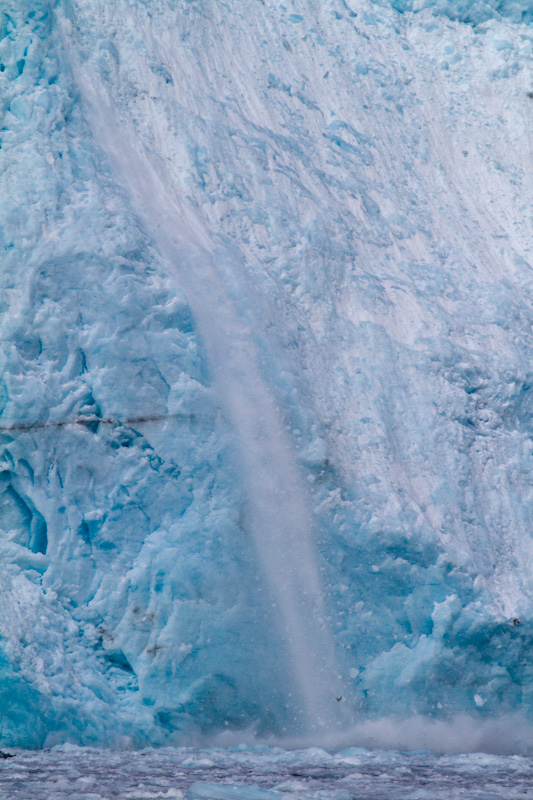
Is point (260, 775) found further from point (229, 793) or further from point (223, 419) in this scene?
point (223, 419)

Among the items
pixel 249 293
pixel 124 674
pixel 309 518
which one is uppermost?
pixel 249 293

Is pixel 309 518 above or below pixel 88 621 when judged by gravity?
above

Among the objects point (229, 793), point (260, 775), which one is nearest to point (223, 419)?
point (260, 775)

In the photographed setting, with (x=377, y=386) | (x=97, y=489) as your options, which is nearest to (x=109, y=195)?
(x=97, y=489)

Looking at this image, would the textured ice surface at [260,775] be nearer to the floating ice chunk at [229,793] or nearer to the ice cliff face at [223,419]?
the floating ice chunk at [229,793]

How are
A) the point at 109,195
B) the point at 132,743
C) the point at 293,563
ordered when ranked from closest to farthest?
1. the point at 132,743
2. the point at 293,563
3. the point at 109,195

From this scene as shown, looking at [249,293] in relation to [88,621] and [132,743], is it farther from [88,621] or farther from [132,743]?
[132,743]

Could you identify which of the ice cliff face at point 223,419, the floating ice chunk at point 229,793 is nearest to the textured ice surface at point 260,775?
the floating ice chunk at point 229,793
